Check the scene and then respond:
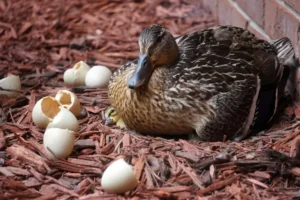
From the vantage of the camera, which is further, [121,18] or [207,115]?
[121,18]

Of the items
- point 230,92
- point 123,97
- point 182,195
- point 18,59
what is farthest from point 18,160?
point 18,59

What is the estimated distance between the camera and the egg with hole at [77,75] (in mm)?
4426

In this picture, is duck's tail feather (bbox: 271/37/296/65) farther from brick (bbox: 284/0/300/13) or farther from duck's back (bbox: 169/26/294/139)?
brick (bbox: 284/0/300/13)

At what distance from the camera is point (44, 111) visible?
3756 mm

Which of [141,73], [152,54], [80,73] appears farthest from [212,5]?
[141,73]

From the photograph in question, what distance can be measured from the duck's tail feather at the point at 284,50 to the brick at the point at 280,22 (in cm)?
4

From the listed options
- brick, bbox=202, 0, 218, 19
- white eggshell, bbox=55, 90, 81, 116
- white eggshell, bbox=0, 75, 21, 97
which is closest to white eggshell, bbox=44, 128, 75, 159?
white eggshell, bbox=55, 90, 81, 116

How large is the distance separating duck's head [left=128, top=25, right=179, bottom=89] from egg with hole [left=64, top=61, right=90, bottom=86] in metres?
0.88

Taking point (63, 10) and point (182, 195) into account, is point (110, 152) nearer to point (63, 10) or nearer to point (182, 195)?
point (182, 195)

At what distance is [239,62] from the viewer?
372cm

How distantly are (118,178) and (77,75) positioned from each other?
1.59 meters

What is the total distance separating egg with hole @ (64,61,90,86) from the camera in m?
4.43

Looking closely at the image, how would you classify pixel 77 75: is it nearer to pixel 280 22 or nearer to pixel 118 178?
pixel 280 22

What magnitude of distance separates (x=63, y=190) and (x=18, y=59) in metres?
2.10
